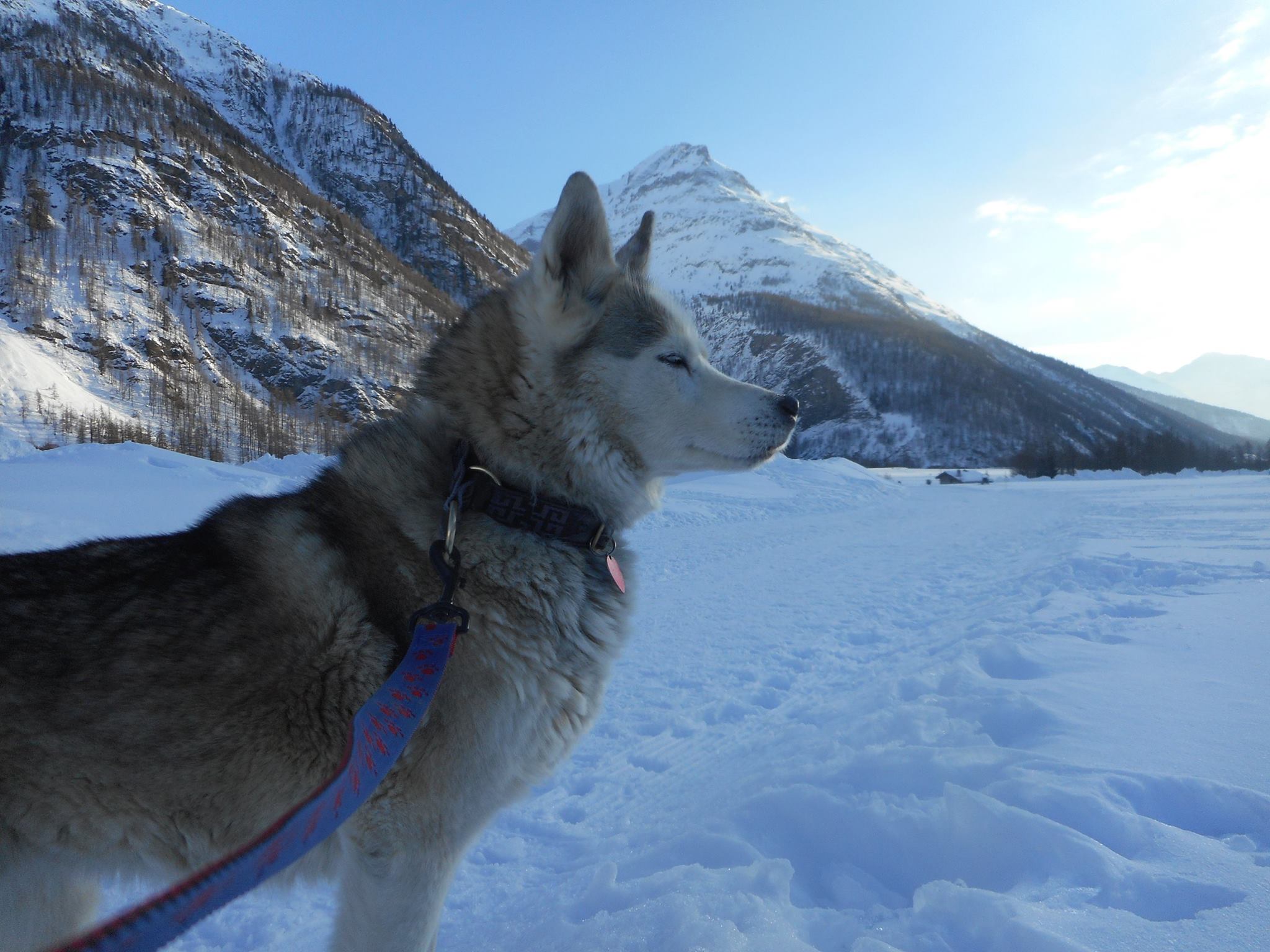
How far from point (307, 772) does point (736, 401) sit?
6.44ft

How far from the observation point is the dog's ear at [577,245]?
2.34m

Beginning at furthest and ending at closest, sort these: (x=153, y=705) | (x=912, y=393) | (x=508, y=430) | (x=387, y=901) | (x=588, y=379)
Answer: (x=912, y=393), (x=588, y=379), (x=508, y=430), (x=387, y=901), (x=153, y=705)

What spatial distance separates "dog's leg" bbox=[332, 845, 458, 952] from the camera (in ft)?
5.64

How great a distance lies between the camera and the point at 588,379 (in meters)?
2.33

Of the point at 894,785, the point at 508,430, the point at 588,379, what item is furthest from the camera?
the point at 894,785

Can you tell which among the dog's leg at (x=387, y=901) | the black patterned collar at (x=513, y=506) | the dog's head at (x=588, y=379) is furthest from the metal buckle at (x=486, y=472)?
the dog's leg at (x=387, y=901)

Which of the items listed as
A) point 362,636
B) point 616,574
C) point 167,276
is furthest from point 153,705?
point 167,276

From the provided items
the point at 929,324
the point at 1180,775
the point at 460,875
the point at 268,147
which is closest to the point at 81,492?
the point at 460,875

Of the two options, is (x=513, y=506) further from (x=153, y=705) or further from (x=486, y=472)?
(x=153, y=705)

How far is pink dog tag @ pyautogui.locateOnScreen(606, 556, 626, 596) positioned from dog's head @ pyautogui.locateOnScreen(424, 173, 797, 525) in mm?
267

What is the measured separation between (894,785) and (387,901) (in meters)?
2.39

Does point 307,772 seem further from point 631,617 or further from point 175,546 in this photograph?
point 631,617

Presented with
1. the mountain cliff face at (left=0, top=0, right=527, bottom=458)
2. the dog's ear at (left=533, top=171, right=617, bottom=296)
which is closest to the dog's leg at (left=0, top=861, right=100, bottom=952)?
the dog's ear at (left=533, top=171, right=617, bottom=296)

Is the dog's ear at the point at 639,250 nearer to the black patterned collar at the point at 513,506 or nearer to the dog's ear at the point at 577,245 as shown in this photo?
the dog's ear at the point at 577,245
